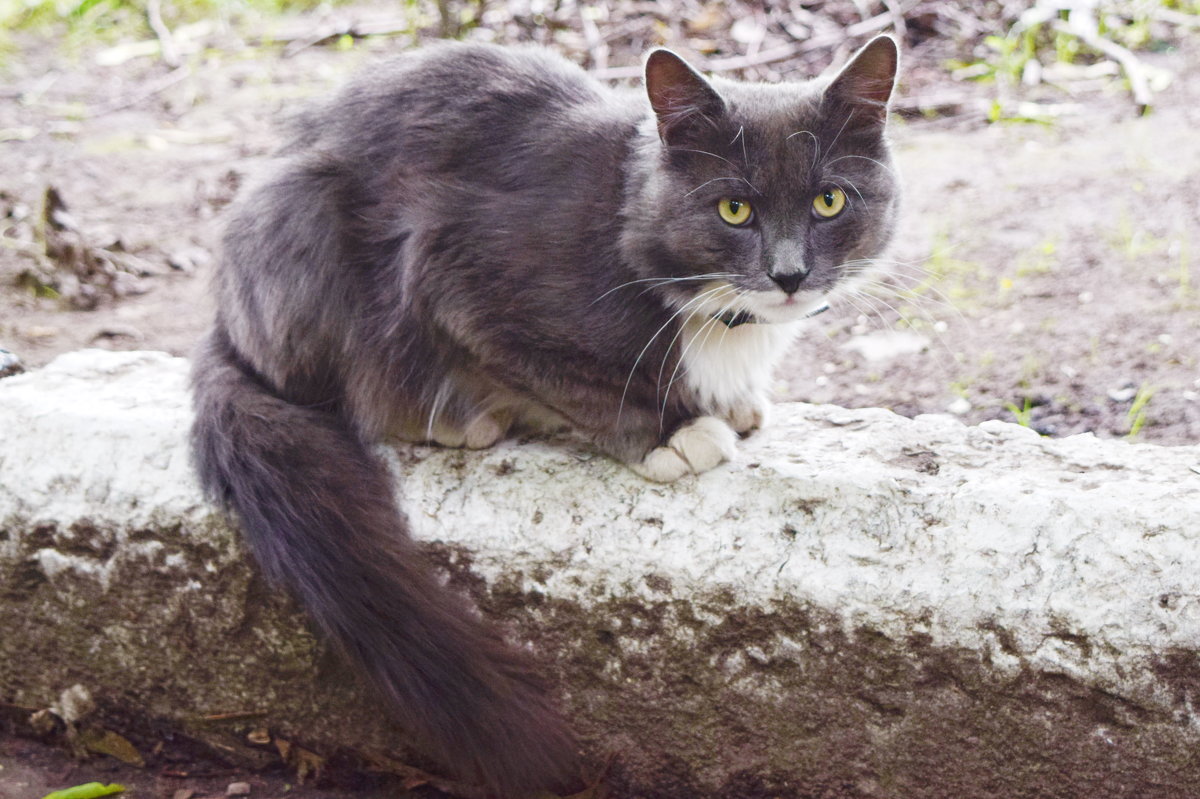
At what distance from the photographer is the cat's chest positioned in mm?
2279

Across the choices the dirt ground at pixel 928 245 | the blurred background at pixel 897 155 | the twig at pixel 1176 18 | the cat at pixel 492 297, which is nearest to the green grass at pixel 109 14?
the blurred background at pixel 897 155

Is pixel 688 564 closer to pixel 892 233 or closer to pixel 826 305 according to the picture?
pixel 826 305

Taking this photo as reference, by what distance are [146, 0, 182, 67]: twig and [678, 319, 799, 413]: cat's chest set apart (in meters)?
5.39

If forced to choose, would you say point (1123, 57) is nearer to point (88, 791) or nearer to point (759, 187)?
point (759, 187)

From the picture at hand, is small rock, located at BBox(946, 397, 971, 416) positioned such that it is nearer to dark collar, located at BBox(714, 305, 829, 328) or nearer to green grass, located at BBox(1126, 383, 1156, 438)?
green grass, located at BBox(1126, 383, 1156, 438)

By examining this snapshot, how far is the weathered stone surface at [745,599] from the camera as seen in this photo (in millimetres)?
1786

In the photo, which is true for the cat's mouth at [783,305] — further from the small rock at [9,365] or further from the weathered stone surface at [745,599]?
the small rock at [9,365]

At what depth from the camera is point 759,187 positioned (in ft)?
6.73

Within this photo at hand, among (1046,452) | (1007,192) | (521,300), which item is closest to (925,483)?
(1046,452)

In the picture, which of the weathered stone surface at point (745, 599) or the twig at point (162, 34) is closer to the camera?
the weathered stone surface at point (745, 599)

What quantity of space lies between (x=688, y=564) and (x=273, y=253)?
1.09 metres

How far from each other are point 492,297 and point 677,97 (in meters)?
0.53

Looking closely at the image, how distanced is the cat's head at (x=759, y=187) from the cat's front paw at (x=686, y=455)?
0.83 ft

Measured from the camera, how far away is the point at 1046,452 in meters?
2.13
